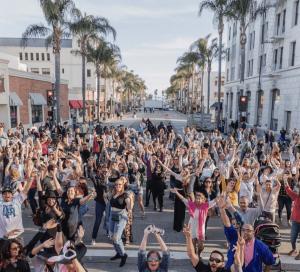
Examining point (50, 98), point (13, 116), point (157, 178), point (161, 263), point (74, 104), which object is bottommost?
point (157, 178)

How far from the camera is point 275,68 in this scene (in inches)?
1164

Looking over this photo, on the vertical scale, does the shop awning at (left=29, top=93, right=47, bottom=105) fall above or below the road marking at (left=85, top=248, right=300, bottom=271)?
above

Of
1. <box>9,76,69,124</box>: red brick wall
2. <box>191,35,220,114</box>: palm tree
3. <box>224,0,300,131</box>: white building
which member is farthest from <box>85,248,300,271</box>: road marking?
<box>191,35,220,114</box>: palm tree

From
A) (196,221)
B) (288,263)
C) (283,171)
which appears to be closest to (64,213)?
(196,221)

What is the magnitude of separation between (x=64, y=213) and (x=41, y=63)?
2186 inches

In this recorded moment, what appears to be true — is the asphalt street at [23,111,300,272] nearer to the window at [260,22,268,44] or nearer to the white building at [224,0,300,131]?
the white building at [224,0,300,131]

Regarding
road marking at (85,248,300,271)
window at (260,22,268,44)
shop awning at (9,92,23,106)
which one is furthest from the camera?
window at (260,22,268,44)

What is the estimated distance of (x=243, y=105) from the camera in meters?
20.8

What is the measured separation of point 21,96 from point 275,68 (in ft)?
77.2

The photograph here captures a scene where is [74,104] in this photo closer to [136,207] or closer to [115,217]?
[136,207]

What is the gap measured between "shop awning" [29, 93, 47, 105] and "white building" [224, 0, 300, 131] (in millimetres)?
19199

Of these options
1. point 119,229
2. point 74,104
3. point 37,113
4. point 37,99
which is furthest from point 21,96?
point 119,229

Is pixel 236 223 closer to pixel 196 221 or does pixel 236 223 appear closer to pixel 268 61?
pixel 196 221

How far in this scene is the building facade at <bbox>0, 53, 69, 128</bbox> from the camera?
24266 mm
